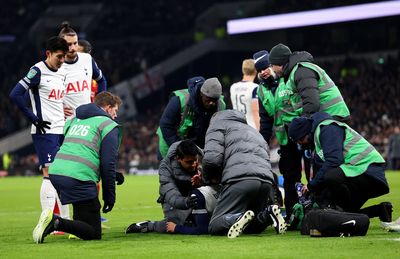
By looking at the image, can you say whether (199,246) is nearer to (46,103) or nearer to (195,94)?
(195,94)

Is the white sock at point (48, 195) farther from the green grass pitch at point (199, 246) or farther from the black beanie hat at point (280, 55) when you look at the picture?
the black beanie hat at point (280, 55)

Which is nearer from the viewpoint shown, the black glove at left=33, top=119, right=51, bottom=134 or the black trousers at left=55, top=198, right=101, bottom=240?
the black trousers at left=55, top=198, right=101, bottom=240

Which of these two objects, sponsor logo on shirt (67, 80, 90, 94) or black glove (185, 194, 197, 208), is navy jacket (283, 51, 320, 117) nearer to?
black glove (185, 194, 197, 208)

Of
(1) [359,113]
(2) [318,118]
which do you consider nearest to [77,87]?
(2) [318,118]

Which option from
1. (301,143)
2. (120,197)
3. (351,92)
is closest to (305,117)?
(301,143)

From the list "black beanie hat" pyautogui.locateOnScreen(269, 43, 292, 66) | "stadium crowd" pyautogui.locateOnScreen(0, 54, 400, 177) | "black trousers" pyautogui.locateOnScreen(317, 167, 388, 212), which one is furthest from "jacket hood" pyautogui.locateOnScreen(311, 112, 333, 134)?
"stadium crowd" pyautogui.locateOnScreen(0, 54, 400, 177)

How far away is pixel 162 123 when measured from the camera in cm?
1203

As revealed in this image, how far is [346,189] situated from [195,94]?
2.22 meters

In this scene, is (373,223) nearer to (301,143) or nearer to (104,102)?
(301,143)

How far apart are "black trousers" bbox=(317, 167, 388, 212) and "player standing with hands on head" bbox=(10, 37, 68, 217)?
139 inches

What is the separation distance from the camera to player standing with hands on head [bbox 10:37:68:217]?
38.7 feet

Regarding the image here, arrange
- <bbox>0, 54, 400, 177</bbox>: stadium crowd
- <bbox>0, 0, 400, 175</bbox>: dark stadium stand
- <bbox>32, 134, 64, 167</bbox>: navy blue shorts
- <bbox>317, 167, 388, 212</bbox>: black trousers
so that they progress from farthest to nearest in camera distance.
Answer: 1. <bbox>0, 0, 400, 175</bbox>: dark stadium stand
2. <bbox>0, 54, 400, 177</bbox>: stadium crowd
3. <bbox>32, 134, 64, 167</bbox>: navy blue shorts
4. <bbox>317, 167, 388, 212</bbox>: black trousers

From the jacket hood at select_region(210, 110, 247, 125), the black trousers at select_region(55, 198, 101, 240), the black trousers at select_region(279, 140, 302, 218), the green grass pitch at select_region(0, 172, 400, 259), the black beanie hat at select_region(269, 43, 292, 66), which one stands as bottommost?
the green grass pitch at select_region(0, 172, 400, 259)

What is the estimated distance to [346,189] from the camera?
399 inches
